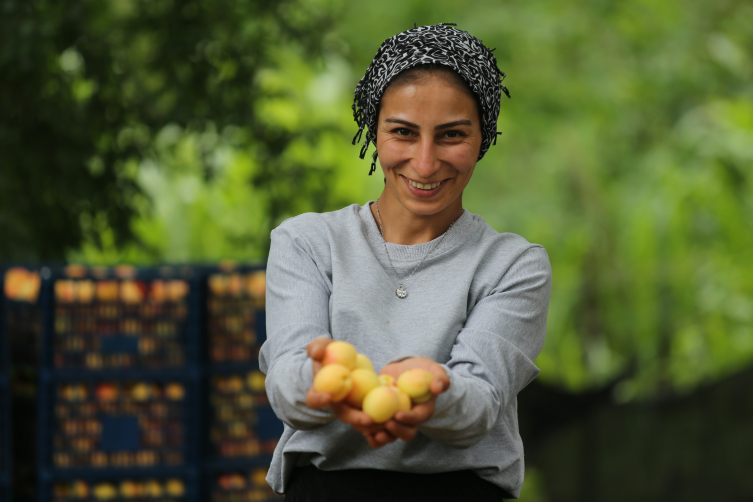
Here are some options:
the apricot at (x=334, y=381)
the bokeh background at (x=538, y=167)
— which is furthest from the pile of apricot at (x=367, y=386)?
the bokeh background at (x=538, y=167)

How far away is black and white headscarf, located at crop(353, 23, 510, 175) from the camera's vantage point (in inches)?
49.4

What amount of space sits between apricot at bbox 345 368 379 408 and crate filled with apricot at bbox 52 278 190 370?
4.97 ft

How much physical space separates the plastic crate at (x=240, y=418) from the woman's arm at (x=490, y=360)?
1.37 meters

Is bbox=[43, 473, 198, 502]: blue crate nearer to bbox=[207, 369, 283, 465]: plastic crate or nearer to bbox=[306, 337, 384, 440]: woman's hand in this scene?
bbox=[207, 369, 283, 465]: plastic crate

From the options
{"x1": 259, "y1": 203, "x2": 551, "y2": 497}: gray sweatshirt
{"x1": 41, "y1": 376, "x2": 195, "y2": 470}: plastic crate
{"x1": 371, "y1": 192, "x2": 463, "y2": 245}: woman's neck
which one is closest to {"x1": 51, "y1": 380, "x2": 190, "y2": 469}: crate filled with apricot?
{"x1": 41, "y1": 376, "x2": 195, "y2": 470}: plastic crate

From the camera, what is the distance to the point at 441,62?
48.8 inches

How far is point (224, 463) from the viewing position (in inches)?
98.7

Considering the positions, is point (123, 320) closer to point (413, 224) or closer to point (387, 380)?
point (413, 224)

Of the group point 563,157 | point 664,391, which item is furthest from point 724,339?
point 563,157

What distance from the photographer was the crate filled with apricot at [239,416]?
8.29 feet

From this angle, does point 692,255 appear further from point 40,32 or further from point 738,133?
point 40,32

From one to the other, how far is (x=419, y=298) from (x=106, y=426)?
147cm

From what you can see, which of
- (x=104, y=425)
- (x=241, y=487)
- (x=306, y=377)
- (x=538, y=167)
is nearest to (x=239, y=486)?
(x=241, y=487)

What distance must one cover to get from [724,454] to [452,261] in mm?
2338
